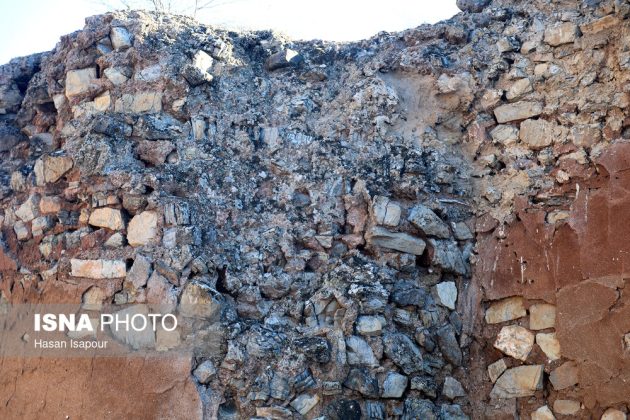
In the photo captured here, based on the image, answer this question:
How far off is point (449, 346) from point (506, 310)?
392mm

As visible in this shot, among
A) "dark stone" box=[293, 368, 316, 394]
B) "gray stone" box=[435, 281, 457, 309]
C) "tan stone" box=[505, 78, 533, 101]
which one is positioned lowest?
"dark stone" box=[293, 368, 316, 394]

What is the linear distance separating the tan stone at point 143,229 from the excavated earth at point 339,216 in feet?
0.04

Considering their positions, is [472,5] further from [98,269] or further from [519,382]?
[98,269]

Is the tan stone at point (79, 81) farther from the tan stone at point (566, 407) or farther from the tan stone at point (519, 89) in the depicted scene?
the tan stone at point (566, 407)

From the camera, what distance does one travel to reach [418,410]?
12.9 ft

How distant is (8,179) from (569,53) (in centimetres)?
383

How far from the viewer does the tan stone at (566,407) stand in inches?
149

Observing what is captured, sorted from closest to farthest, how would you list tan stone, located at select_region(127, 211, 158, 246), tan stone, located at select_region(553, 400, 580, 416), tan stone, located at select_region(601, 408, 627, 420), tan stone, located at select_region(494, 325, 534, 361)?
tan stone, located at select_region(601, 408, 627, 420) → tan stone, located at select_region(553, 400, 580, 416) → tan stone, located at select_region(494, 325, 534, 361) → tan stone, located at select_region(127, 211, 158, 246)

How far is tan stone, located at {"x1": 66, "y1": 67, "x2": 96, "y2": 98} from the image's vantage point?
4.91 metres

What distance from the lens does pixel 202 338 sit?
3936 mm

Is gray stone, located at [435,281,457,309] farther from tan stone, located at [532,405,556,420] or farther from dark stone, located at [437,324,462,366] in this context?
tan stone, located at [532,405,556,420]

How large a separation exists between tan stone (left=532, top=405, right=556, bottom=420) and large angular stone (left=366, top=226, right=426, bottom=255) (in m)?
1.10

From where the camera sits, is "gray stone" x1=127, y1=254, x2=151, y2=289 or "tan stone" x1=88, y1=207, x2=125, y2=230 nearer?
"gray stone" x1=127, y1=254, x2=151, y2=289

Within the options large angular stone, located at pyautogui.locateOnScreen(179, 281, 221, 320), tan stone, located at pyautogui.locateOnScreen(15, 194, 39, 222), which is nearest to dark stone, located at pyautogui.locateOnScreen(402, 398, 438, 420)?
large angular stone, located at pyautogui.locateOnScreen(179, 281, 221, 320)
